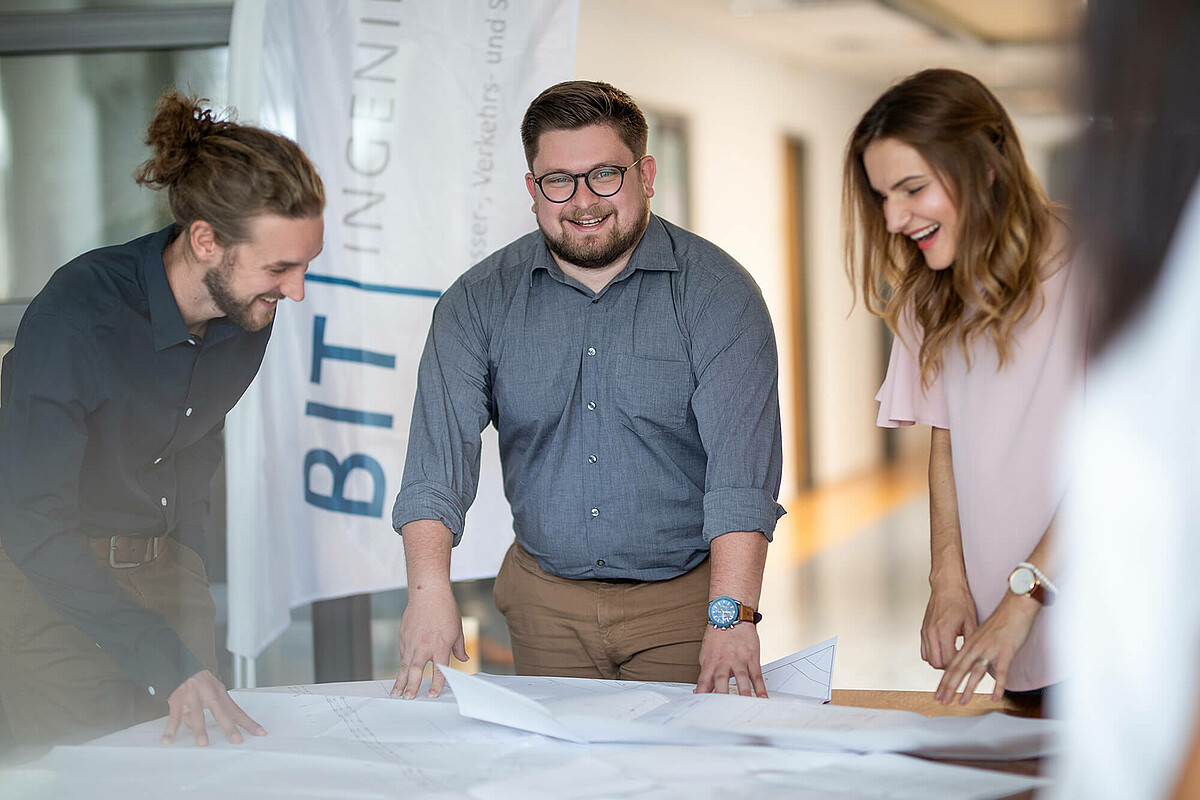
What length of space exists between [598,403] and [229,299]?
1.92 ft

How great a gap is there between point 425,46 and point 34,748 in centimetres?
152

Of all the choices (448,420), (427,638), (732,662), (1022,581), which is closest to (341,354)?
(448,420)

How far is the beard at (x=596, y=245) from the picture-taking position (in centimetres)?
162

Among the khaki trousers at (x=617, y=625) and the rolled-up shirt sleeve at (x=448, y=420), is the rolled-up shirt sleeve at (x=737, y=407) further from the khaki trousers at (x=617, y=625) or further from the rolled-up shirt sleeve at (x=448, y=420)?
the rolled-up shirt sleeve at (x=448, y=420)

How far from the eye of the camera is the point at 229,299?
1.41 meters

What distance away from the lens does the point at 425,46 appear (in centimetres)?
218

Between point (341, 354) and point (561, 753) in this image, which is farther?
point (341, 354)

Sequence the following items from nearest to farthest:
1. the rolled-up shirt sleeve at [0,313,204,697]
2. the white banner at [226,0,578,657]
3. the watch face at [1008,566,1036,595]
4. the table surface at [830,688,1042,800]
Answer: the table surface at [830,688,1042,800] < the watch face at [1008,566,1036,595] < the rolled-up shirt sleeve at [0,313,204,697] < the white banner at [226,0,578,657]

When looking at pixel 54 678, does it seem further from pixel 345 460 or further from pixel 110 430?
pixel 345 460

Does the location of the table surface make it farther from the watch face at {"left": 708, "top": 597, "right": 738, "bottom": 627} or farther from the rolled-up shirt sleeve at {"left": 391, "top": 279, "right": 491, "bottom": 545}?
the rolled-up shirt sleeve at {"left": 391, "top": 279, "right": 491, "bottom": 545}

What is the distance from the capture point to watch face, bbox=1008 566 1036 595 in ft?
3.73

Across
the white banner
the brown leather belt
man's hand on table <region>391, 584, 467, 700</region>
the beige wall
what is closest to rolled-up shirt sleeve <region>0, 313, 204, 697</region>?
the brown leather belt

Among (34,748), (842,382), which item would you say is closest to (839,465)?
(842,382)

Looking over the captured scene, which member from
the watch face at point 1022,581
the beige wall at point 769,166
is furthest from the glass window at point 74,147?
the beige wall at point 769,166
